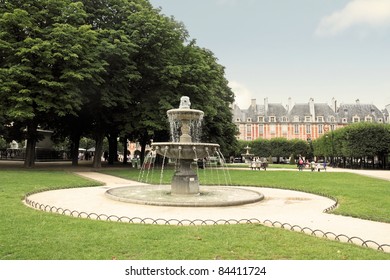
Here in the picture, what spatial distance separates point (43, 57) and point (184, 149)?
1612cm

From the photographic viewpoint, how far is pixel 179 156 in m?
13.8

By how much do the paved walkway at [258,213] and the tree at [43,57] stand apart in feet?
40.7

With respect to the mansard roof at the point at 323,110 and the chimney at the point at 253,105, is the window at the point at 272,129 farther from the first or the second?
the mansard roof at the point at 323,110

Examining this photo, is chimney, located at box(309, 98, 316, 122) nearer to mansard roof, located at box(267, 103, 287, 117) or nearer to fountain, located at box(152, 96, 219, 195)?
mansard roof, located at box(267, 103, 287, 117)

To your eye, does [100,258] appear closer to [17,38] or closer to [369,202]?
[369,202]

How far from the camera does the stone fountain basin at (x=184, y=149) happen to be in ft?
43.7

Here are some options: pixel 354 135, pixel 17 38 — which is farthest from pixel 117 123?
pixel 354 135

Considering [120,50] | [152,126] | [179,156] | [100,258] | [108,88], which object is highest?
[120,50]

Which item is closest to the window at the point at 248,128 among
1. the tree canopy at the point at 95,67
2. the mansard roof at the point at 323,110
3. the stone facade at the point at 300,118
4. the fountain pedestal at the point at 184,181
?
the stone facade at the point at 300,118

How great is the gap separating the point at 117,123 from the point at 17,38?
10.5 metres

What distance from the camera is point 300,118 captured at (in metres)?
103

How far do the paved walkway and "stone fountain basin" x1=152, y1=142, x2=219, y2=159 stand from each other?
2.61 metres

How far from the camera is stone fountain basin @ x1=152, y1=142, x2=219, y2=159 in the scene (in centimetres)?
1332

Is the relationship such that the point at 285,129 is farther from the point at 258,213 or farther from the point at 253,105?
the point at 258,213
